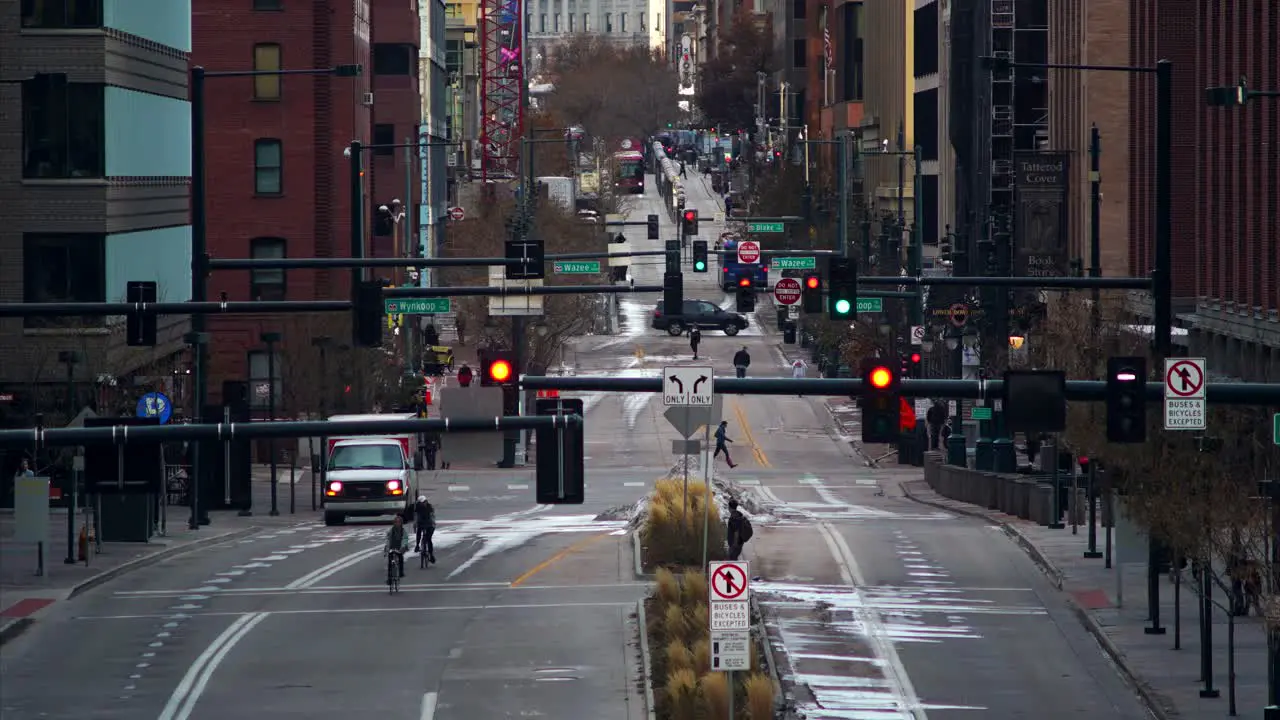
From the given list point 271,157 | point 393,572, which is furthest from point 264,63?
point 393,572

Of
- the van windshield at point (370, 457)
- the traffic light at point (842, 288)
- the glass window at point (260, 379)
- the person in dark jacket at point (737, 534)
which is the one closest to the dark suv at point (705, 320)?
the glass window at point (260, 379)

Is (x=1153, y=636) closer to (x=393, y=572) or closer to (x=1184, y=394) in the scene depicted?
(x=1184, y=394)

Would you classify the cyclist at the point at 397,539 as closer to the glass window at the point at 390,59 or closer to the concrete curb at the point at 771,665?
the concrete curb at the point at 771,665

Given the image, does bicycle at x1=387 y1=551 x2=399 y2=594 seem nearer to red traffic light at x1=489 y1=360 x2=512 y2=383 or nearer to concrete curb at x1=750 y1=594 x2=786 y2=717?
concrete curb at x1=750 y1=594 x2=786 y2=717

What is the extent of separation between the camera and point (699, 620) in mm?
31578

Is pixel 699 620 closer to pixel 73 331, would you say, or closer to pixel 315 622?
pixel 315 622

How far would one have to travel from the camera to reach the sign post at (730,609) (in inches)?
924

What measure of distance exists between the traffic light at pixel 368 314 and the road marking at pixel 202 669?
512 cm

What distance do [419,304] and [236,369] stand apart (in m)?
31.0

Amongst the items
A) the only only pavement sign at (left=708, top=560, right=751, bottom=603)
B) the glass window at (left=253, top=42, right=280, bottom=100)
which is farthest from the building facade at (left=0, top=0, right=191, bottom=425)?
the only only pavement sign at (left=708, top=560, right=751, bottom=603)

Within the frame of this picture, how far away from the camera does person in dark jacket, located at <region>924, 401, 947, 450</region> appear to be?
71.6 metres

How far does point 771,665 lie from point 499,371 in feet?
23.3

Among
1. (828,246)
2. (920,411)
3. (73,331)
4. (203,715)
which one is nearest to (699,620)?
(203,715)

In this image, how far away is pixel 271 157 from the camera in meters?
79.9
